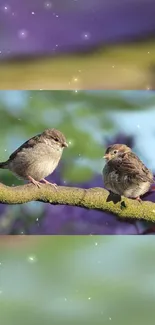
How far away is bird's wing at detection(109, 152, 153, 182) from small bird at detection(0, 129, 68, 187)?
146mm

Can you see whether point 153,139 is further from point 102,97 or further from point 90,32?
point 90,32

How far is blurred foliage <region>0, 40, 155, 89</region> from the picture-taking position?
2.00m

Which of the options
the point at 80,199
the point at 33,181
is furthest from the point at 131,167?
the point at 33,181

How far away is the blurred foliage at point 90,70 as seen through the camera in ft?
6.56

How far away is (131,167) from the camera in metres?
1.95

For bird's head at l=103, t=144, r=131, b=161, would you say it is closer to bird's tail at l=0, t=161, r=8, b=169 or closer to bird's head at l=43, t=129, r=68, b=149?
bird's head at l=43, t=129, r=68, b=149

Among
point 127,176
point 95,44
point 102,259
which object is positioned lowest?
point 102,259

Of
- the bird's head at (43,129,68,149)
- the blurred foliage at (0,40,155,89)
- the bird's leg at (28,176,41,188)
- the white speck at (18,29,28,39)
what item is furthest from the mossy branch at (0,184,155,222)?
the white speck at (18,29,28,39)

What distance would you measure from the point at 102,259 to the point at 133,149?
1.00 feet

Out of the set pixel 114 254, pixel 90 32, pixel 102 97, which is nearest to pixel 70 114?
pixel 102 97

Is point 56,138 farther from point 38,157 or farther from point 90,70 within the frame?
point 90,70

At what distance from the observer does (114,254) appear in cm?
199

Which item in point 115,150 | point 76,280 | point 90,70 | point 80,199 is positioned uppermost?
point 90,70

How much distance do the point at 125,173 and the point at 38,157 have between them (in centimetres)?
23
